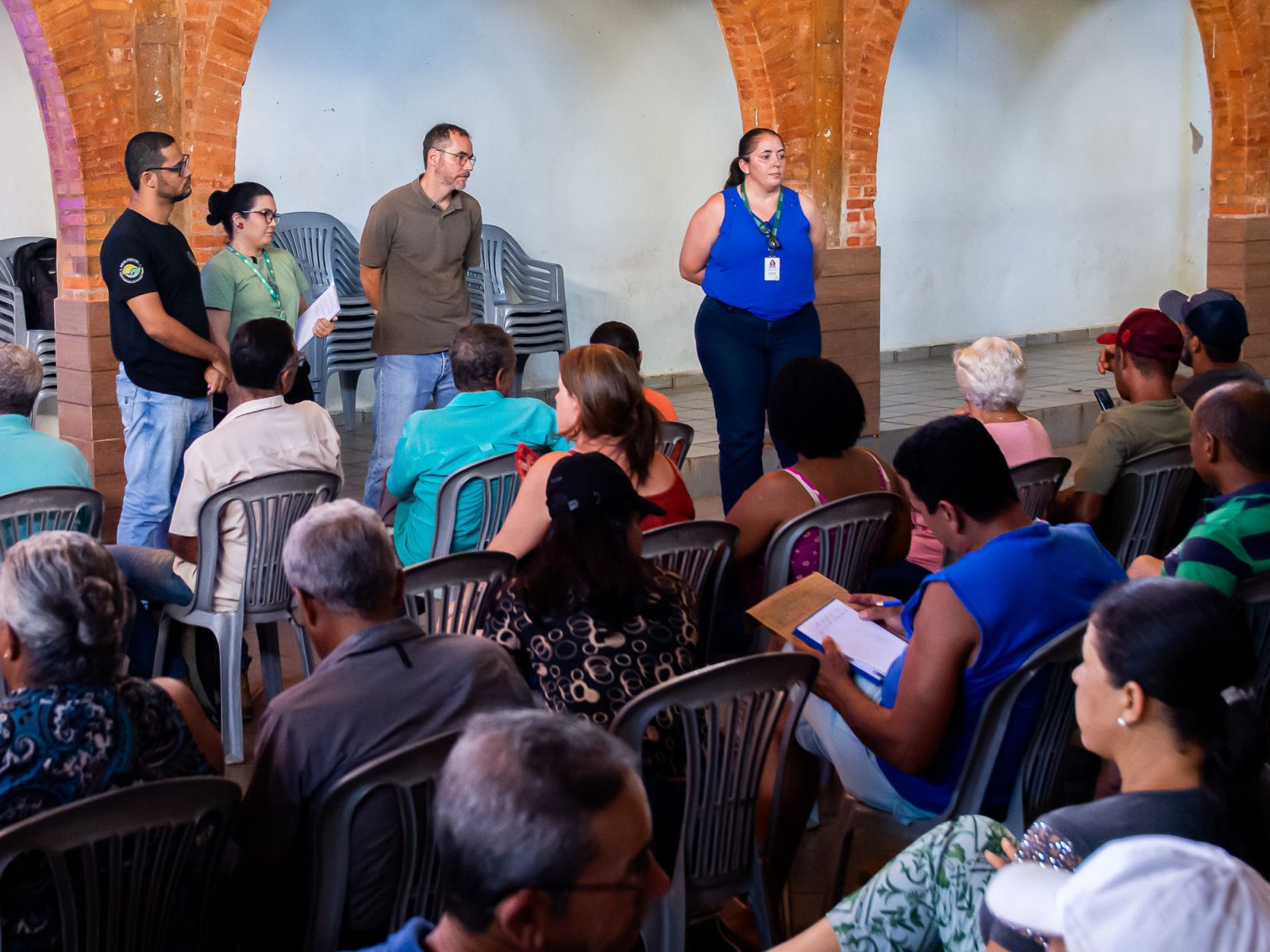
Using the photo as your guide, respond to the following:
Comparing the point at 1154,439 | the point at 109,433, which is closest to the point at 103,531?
the point at 109,433

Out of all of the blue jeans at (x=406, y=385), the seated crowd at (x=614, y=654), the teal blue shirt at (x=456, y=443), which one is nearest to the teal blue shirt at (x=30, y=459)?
the seated crowd at (x=614, y=654)

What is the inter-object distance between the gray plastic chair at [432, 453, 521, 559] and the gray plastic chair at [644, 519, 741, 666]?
0.77m

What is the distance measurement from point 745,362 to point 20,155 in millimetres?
5081

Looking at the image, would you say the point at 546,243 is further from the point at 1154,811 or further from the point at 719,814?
the point at 1154,811

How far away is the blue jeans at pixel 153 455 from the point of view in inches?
192

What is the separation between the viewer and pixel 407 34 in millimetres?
9086

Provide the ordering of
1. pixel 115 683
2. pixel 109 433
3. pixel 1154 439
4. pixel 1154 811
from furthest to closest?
pixel 109 433 < pixel 1154 439 < pixel 115 683 < pixel 1154 811

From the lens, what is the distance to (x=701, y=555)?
3.41m

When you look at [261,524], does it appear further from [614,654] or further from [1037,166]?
[1037,166]

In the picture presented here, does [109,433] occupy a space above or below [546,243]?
below

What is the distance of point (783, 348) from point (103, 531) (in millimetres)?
2922

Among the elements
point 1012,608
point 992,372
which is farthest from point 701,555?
point 992,372

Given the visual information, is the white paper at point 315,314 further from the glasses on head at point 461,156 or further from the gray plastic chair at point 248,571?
the gray plastic chair at point 248,571

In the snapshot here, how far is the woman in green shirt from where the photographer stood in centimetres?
514
